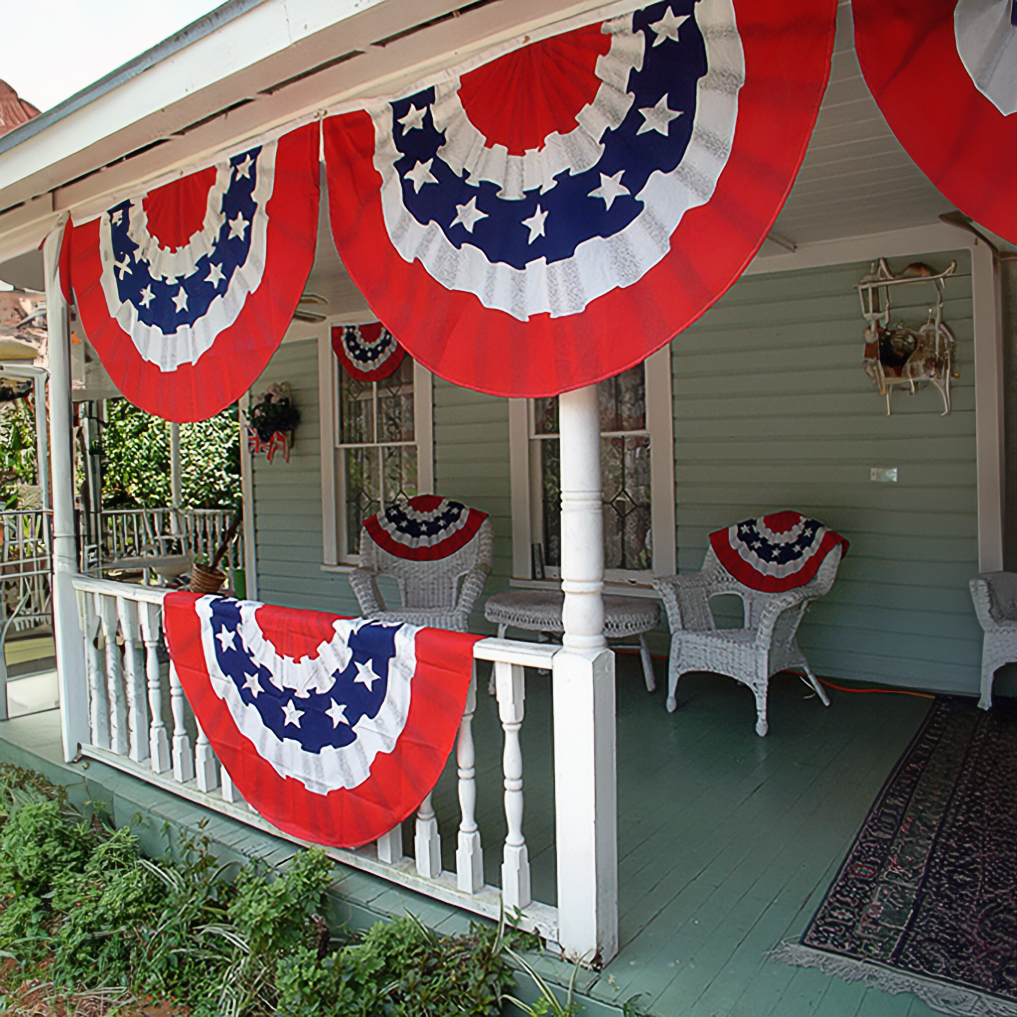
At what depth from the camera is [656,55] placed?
1801mm

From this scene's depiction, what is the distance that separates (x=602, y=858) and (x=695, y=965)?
347 millimetres

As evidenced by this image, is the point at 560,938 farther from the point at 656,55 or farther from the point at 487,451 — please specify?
the point at 487,451

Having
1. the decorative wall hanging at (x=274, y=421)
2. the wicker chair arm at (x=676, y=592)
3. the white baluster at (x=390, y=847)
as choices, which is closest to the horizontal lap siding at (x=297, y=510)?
the decorative wall hanging at (x=274, y=421)

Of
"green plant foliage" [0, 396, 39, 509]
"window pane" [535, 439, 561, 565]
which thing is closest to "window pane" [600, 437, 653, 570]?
"window pane" [535, 439, 561, 565]

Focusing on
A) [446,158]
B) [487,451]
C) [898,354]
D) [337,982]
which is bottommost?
[337,982]

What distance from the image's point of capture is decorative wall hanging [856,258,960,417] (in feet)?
13.2

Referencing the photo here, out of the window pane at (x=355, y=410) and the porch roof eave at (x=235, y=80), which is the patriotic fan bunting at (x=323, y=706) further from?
the window pane at (x=355, y=410)

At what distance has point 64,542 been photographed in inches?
145

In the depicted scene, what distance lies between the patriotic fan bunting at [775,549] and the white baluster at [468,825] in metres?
2.34

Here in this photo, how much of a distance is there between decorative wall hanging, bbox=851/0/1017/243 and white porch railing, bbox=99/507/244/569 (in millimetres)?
6716

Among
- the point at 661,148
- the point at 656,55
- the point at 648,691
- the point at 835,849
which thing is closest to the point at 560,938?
the point at 835,849

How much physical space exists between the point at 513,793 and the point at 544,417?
11.2 feet

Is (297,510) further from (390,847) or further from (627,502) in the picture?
(390,847)

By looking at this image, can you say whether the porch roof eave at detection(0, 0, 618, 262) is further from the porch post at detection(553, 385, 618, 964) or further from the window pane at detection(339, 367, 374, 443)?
the window pane at detection(339, 367, 374, 443)
